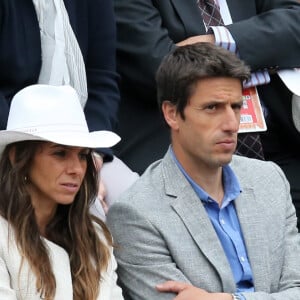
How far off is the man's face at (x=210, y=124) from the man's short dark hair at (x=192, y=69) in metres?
0.03

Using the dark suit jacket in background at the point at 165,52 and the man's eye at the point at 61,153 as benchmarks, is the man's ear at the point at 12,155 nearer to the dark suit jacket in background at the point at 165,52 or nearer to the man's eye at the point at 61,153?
the man's eye at the point at 61,153

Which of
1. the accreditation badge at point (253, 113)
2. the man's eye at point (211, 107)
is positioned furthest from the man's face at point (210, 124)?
the accreditation badge at point (253, 113)

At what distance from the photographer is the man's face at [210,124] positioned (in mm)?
4027

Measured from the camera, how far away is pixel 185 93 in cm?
410

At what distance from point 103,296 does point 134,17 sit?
1.47 meters

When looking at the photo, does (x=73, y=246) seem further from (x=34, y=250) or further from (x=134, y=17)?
(x=134, y=17)

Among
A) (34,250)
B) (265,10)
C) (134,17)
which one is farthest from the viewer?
(265,10)

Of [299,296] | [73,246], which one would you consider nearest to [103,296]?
Answer: [73,246]

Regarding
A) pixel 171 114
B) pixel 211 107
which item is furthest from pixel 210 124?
pixel 171 114

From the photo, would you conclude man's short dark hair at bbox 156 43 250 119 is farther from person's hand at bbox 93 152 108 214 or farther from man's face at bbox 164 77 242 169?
person's hand at bbox 93 152 108 214

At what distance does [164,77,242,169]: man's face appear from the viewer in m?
4.03

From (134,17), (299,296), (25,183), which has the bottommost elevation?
(299,296)

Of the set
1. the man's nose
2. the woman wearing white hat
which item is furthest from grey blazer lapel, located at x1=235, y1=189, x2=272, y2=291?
the woman wearing white hat

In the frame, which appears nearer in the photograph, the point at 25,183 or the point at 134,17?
the point at 25,183
